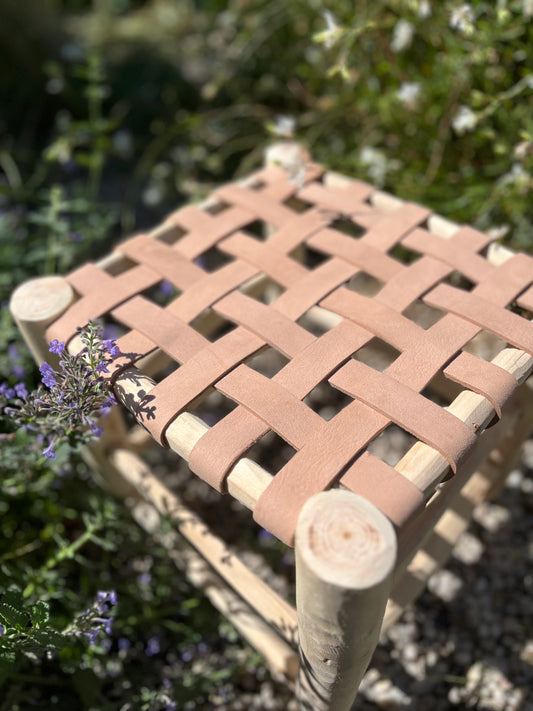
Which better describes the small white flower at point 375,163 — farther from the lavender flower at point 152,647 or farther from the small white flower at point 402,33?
the lavender flower at point 152,647

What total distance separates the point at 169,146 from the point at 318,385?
1.39m

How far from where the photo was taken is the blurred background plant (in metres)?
1.12

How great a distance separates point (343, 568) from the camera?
24.6 inches

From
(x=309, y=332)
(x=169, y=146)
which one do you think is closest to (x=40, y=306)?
(x=309, y=332)

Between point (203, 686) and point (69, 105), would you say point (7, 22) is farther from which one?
point (203, 686)

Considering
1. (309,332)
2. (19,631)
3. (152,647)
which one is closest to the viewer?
(19,631)

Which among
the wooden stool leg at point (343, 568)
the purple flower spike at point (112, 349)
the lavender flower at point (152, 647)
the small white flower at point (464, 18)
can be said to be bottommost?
the lavender flower at point (152, 647)

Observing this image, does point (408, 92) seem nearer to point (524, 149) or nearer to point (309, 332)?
point (524, 149)

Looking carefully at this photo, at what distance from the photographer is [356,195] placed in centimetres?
115

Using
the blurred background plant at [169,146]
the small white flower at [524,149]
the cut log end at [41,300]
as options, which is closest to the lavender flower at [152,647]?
the blurred background plant at [169,146]

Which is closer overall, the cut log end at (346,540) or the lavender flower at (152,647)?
the cut log end at (346,540)

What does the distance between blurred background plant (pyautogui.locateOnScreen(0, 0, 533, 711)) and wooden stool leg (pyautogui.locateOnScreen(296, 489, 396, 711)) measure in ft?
1.16

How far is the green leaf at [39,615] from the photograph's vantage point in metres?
0.82

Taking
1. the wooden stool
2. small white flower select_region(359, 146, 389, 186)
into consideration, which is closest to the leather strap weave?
the wooden stool
